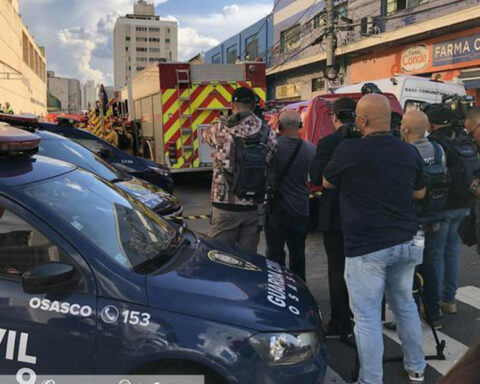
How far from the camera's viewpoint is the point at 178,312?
2.12m

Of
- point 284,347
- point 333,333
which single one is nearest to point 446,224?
point 333,333

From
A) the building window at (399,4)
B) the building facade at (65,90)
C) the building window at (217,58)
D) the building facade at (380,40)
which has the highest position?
the building facade at (65,90)

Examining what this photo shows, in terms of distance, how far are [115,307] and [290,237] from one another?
2.36m

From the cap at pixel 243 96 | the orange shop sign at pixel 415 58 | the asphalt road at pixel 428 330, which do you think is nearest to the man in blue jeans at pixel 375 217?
the asphalt road at pixel 428 330

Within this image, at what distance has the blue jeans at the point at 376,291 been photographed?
8.87ft

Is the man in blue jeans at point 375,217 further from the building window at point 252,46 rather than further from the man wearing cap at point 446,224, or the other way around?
the building window at point 252,46

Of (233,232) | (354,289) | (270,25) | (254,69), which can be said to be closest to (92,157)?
(233,232)

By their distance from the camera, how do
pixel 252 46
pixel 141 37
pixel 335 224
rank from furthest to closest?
pixel 141 37 → pixel 252 46 → pixel 335 224

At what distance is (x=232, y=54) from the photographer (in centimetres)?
3356

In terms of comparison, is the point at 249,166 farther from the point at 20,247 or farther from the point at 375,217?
the point at 20,247

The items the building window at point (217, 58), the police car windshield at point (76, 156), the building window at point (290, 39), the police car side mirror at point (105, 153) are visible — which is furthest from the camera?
the building window at point (217, 58)

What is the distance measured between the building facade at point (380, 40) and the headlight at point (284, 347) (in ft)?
42.3

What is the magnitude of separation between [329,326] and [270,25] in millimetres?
25549

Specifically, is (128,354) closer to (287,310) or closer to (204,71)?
(287,310)
